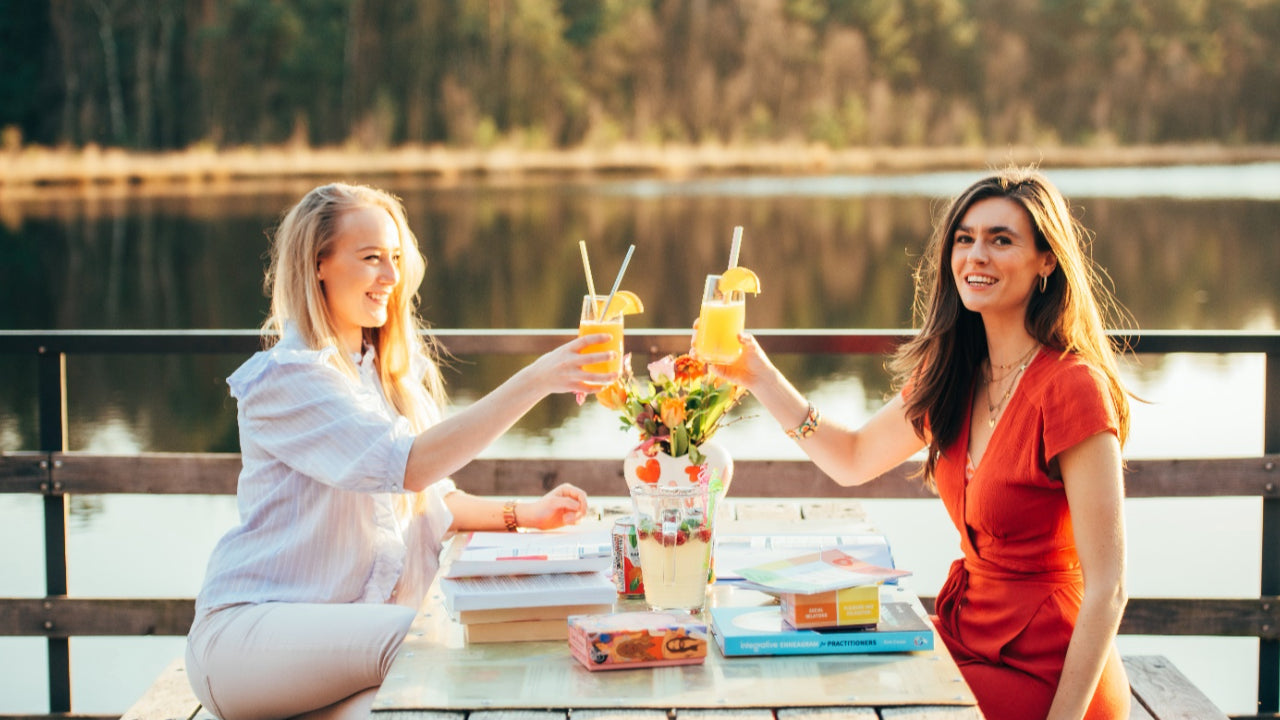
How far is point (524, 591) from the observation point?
1576 mm

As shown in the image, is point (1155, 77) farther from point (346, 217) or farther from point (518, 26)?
point (346, 217)

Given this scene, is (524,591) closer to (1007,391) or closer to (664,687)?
(664,687)

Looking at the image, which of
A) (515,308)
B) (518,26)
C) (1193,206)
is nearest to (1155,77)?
(1193,206)

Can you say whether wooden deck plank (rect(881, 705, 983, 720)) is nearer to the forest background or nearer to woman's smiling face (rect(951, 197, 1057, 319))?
woman's smiling face (rect(951, 197, 1057, 319))

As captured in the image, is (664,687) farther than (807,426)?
No

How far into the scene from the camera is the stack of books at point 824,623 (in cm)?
153

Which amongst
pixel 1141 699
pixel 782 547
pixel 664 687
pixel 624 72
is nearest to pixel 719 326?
pixel 782 547

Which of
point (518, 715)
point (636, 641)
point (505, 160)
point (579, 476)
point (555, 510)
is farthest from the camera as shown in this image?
point (505, 160)

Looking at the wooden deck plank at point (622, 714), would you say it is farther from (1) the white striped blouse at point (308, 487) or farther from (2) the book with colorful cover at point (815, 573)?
(1) the white striped blouse at point (308, 487)

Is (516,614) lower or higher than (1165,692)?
higher

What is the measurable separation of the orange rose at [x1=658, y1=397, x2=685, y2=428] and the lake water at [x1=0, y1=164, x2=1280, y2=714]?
3.55 feet

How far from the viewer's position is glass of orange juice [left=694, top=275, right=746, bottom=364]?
1995mm

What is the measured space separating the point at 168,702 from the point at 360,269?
767 mm

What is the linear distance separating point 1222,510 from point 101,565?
5338 millimetres
